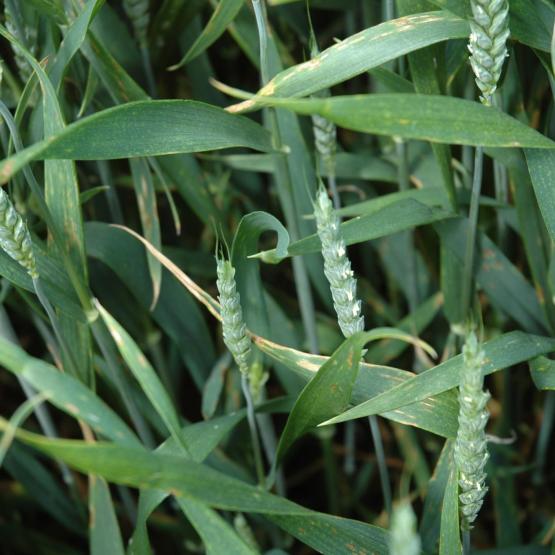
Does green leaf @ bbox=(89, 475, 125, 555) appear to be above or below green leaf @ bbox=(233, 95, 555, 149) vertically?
below

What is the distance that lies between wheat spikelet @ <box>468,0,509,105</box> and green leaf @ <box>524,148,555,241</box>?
0.11 m

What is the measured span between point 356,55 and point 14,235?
291 millimetres

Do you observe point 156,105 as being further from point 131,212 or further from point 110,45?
point 131,212

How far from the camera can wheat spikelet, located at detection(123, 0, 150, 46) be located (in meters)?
0.84

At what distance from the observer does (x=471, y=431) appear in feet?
1.65

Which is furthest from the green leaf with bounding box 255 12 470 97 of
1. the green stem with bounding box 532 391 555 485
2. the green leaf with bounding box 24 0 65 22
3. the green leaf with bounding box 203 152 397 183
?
the green stem with bounding box 532 391 555 485

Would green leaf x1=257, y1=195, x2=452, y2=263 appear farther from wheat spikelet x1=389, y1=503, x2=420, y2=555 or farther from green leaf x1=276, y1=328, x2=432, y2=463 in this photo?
wheat spikelet x1=389, y1=503, x2=420, y2=555

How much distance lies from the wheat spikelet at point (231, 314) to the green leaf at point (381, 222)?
0.09 m

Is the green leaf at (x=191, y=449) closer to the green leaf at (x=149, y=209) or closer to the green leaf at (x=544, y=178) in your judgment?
the green leaf at (x=149, y=209)

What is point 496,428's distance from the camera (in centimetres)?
106

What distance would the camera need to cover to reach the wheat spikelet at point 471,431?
1.54ft

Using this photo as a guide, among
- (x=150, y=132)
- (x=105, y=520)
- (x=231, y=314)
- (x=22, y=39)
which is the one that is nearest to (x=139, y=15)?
(x=22, y=39)

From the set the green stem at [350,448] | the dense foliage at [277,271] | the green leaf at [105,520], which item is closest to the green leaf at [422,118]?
the dense foliage at [277,271]

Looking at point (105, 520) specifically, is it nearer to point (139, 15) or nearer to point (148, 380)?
point (148, 380)
